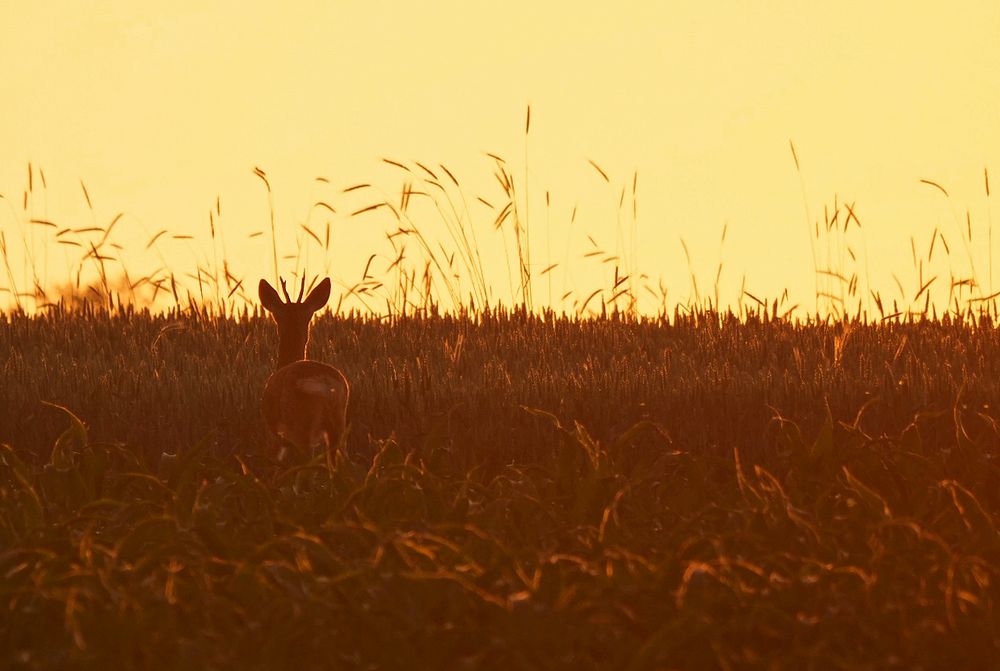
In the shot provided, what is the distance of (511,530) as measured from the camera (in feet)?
14.8

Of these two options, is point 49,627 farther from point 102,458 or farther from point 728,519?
point 728,519

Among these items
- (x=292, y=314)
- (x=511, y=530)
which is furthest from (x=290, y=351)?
(x=511, y=530)

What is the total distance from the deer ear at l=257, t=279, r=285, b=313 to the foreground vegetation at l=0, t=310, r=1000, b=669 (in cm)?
69

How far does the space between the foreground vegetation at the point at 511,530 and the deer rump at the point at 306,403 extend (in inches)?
8.3

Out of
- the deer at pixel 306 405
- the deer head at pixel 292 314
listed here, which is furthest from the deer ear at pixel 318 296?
the deer at pixel 306 405

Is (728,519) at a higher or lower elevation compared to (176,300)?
lower

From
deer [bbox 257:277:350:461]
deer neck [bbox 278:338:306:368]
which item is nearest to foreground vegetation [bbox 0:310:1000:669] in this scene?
deer [bbox 257:277:350:461]

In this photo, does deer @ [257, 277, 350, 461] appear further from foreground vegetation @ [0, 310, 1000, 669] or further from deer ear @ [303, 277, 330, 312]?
deer ear @ [303, 277, 330, 312]

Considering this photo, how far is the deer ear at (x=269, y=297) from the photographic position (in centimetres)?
656

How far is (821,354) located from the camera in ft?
28.6

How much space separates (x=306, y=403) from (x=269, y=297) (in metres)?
0.88

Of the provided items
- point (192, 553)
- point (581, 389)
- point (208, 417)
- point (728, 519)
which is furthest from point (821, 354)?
point (192, 553)

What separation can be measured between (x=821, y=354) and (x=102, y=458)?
15.6ft

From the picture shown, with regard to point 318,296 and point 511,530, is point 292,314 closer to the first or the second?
point 318,296
